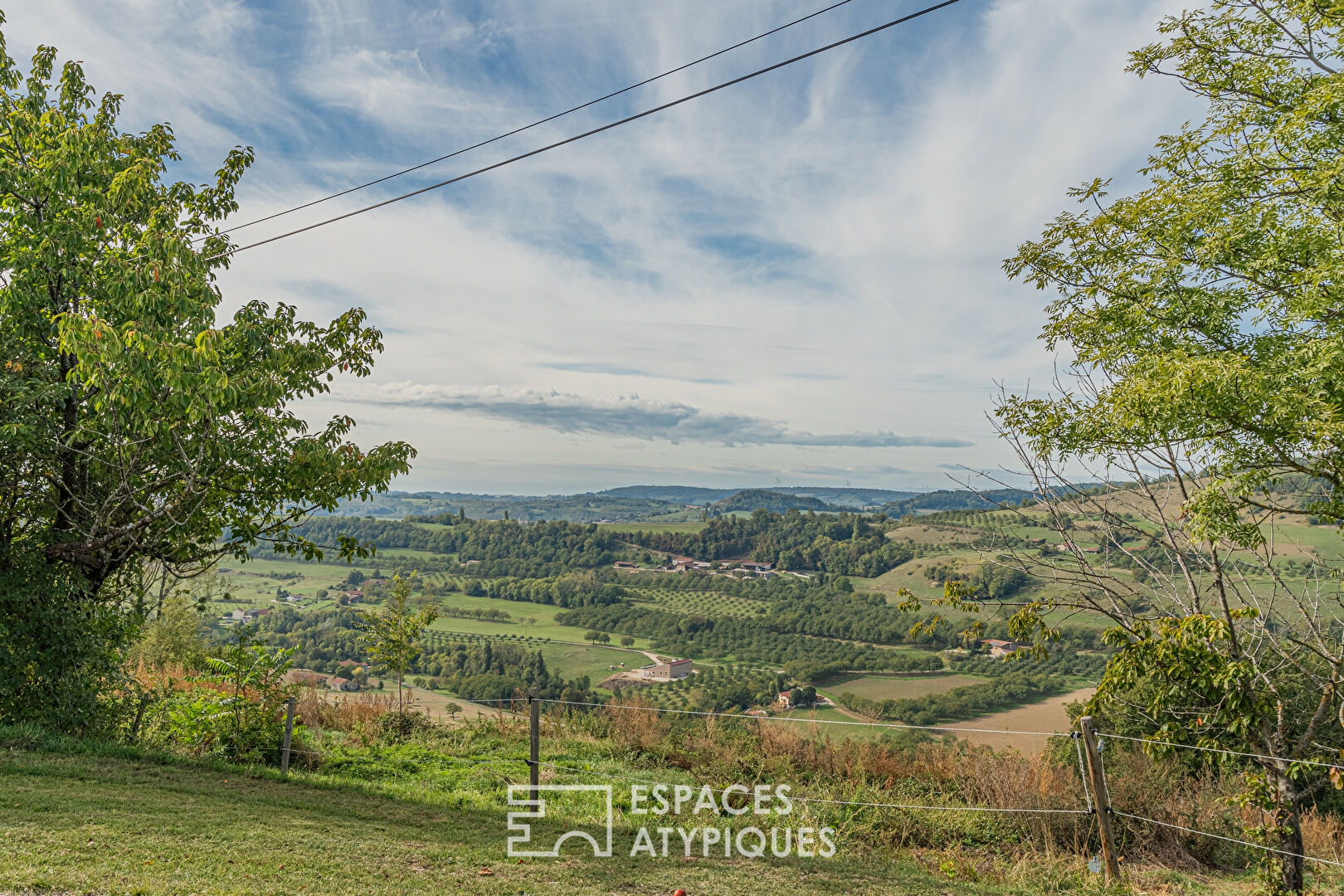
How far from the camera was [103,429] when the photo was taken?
7.00 meters

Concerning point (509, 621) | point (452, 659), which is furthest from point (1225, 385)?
point (509, 621)

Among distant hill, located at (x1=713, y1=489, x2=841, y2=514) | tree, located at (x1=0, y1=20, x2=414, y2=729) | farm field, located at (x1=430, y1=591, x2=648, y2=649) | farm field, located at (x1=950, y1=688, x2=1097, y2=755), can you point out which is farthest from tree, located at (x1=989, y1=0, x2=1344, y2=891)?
distant hill, located at (x1=713, y1=489, x2=841, y2=514)

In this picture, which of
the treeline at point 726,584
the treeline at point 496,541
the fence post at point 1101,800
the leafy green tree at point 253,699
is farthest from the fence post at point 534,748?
the treeline at point 496,541

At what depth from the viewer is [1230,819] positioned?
7.53m

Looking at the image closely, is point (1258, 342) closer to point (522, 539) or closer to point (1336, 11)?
point (1336, 11)

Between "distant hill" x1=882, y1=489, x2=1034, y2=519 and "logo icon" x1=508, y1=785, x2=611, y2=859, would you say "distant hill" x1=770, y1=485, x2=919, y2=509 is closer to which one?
"distant hill" x1=882, y1=489, x2=1034, y2=519

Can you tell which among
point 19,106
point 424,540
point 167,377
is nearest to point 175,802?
point 167,377

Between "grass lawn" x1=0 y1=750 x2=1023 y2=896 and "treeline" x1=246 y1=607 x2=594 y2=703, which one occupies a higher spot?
"grass lawn" x1=0 y1=750 x2=1023 y2=896

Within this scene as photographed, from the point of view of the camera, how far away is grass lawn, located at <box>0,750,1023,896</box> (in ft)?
12.0

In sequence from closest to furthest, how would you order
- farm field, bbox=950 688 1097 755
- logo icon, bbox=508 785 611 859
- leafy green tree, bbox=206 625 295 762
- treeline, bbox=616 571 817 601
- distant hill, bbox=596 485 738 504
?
logo icon, bbox=508 785 611 859
leafy green tree, bbox=206 625 295 762
farm field, bbox=950 688 1097 755
treeline, bbox=616 571 817 601
distant hill, bbox=596 485 738 504

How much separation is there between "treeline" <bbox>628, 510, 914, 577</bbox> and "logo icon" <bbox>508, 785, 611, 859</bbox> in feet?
231

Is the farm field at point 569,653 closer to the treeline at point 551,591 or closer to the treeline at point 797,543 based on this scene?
the treeline at point 551,591

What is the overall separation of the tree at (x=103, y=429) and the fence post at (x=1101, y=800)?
7399 mm

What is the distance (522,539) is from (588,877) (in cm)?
8618
